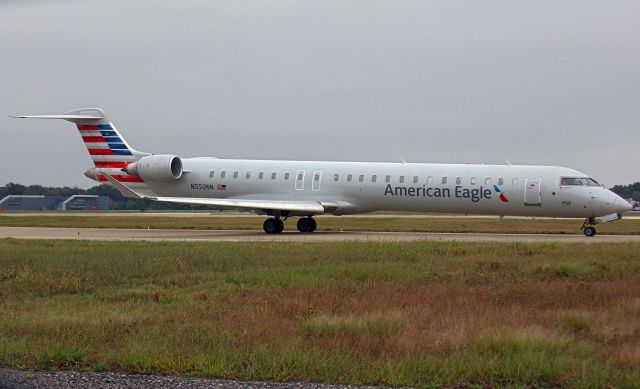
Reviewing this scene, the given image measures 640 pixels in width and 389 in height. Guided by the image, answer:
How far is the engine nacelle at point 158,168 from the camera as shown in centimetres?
3562

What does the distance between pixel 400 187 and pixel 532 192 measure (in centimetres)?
489

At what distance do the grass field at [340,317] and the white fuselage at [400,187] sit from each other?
35.5 ft

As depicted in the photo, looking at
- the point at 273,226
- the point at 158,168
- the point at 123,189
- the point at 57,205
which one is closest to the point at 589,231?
the point at 273,226

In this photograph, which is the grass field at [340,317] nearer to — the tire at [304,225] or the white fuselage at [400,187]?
the white fuselage at [400,187]

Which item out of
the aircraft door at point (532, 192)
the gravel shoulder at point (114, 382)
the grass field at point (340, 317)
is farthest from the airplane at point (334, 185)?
the gravel shoulder at point (114, 382)

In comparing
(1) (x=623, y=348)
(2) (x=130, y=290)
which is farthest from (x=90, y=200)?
(1) (x=623, y=348)

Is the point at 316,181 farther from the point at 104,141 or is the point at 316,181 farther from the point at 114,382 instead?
the point at 114,382

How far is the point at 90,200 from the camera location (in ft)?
373

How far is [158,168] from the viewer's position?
→ 1406 inches

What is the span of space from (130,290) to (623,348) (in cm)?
825

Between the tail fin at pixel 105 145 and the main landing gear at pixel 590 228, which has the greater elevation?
the tail fin at pixel 105 145

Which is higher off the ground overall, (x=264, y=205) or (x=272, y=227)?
(x=264, y=205)

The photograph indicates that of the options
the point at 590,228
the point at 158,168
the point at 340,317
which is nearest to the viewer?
the point at 340,317

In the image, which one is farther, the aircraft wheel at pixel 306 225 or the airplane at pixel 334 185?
the aircraft wheel at pixel 306 225
